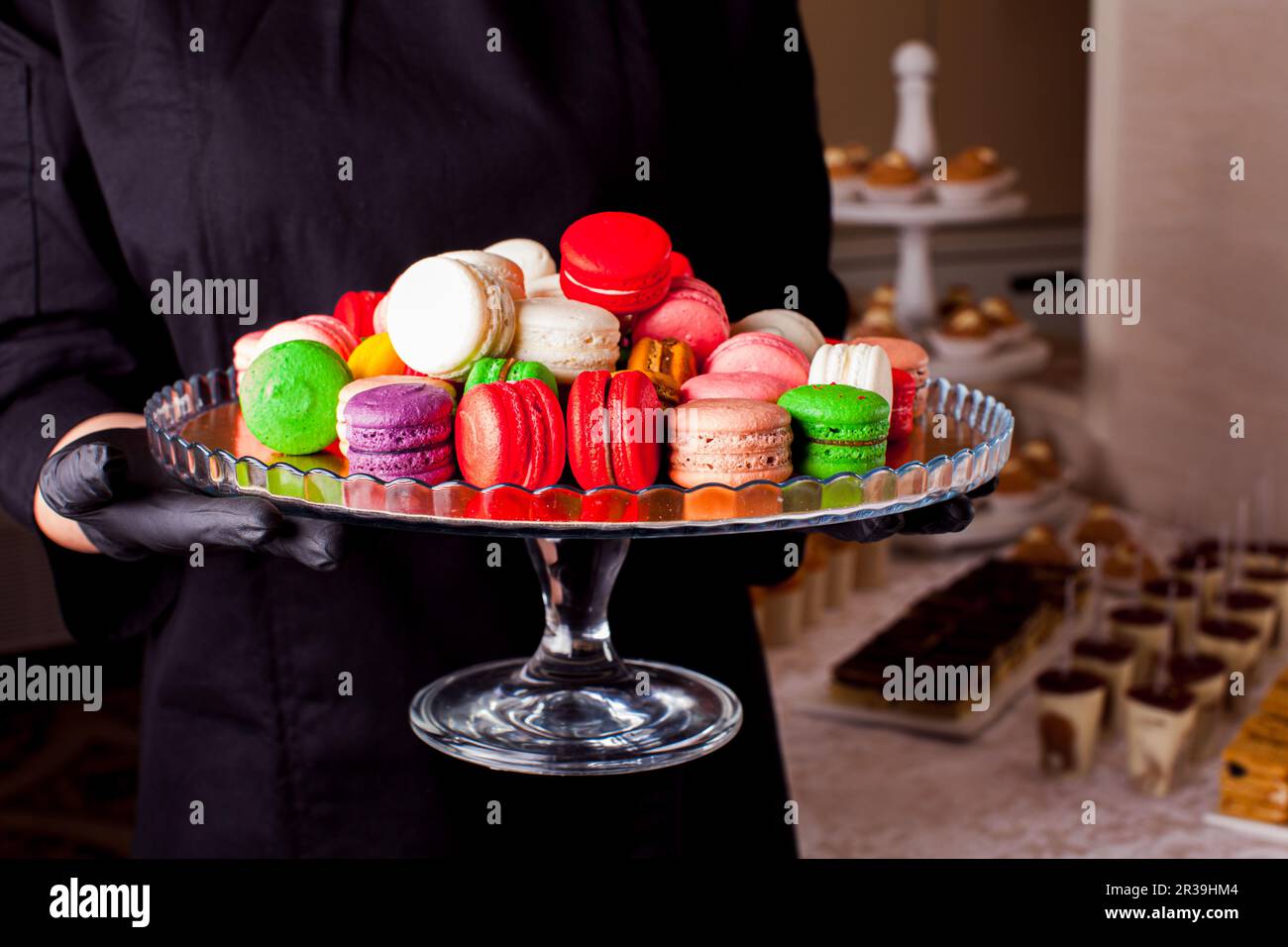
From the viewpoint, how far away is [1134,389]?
255 centimetres

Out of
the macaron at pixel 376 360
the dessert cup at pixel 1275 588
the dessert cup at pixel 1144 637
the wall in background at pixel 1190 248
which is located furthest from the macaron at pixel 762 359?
the wall in background at pixel 1190 248

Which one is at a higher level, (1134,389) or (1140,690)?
(1134,389)

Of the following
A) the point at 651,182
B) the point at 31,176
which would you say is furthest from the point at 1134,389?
the point at 31,176

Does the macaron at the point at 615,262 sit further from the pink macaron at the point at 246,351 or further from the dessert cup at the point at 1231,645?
the dessert cup at the point at 1231,645

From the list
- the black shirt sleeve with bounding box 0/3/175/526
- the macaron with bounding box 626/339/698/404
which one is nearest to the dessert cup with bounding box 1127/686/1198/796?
the macaron with bounding box 626/339/698/404

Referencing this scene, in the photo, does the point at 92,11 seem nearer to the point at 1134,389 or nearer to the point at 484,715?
the point at 484,715

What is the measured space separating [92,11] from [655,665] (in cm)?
71

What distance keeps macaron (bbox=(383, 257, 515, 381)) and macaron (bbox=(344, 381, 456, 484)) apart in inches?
1.7

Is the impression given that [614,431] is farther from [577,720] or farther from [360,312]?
[360,312]

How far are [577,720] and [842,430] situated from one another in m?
0.24

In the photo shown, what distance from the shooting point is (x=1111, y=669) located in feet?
5.60

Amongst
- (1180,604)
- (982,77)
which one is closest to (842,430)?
(1180,604)

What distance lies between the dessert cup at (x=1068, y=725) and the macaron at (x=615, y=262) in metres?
0.88

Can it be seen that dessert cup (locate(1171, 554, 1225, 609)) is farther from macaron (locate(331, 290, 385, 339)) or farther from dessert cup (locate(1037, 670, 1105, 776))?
macaron (locate(331, 290, 385, 339))
